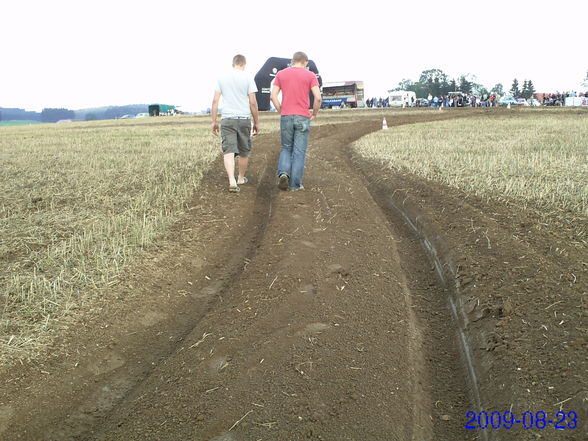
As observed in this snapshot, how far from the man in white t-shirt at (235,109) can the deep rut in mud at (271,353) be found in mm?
2312

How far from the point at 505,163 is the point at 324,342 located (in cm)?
771

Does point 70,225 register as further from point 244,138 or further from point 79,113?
point 79,113

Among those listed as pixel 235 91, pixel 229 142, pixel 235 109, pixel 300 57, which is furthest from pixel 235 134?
pixel 300 57

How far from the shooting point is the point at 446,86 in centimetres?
10562

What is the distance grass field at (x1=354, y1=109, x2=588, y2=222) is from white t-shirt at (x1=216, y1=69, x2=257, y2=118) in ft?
11.4

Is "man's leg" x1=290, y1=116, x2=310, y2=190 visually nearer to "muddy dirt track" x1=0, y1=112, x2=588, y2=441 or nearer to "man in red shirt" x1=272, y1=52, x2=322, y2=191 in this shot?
"man in red shirt" x1=272, y1=52, x2=322, y2=191

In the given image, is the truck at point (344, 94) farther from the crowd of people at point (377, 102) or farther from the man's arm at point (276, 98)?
the man's arm at point (276, 98)

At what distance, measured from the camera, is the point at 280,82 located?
288 inches

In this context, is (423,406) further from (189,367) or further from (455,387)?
(189,367)

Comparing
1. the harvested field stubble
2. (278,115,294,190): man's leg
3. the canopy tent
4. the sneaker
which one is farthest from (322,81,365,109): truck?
the sneaker

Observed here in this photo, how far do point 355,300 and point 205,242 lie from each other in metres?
2.31

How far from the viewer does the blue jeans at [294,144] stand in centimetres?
739

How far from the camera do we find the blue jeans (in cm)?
739
